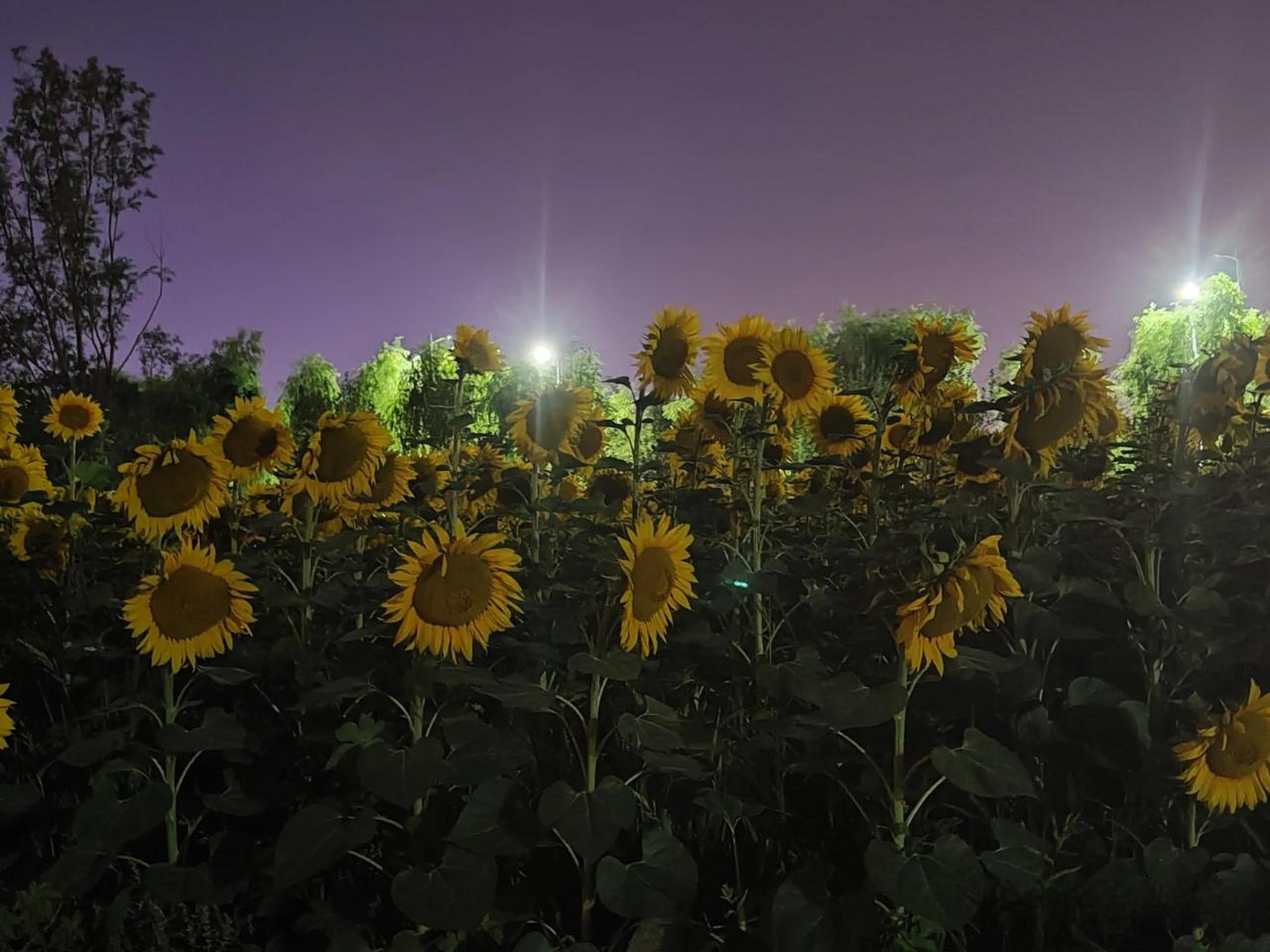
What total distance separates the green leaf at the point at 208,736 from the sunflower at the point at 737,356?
6.03 ft

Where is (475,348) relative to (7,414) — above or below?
above

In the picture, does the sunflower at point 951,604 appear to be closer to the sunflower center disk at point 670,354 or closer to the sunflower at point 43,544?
the sunflower center disk at point 670,354

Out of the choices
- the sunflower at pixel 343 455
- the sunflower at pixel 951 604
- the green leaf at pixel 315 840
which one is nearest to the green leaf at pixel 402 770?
the green leaf at pixel 315 840

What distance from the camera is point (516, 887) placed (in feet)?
7.77

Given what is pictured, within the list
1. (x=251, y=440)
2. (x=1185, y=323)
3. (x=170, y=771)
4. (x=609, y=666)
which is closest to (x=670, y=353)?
(x=251, y=440)

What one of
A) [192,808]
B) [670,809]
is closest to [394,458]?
[192,808]

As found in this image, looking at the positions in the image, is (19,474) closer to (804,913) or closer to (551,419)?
(551,419)

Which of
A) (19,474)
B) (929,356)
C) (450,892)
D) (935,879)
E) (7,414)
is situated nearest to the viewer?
(935,879)

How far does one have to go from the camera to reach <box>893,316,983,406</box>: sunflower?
3467mm

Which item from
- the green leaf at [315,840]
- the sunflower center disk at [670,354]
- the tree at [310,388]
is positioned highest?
the tree at [310,388]

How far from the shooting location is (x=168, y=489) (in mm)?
2891

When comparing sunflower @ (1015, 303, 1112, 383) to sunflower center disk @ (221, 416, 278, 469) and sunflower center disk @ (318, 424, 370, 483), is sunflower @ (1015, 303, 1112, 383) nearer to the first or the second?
sunflower center disk @ (318, 424, 370, 483)

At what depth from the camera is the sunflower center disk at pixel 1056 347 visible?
115 inches

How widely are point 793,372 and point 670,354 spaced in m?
0.58
